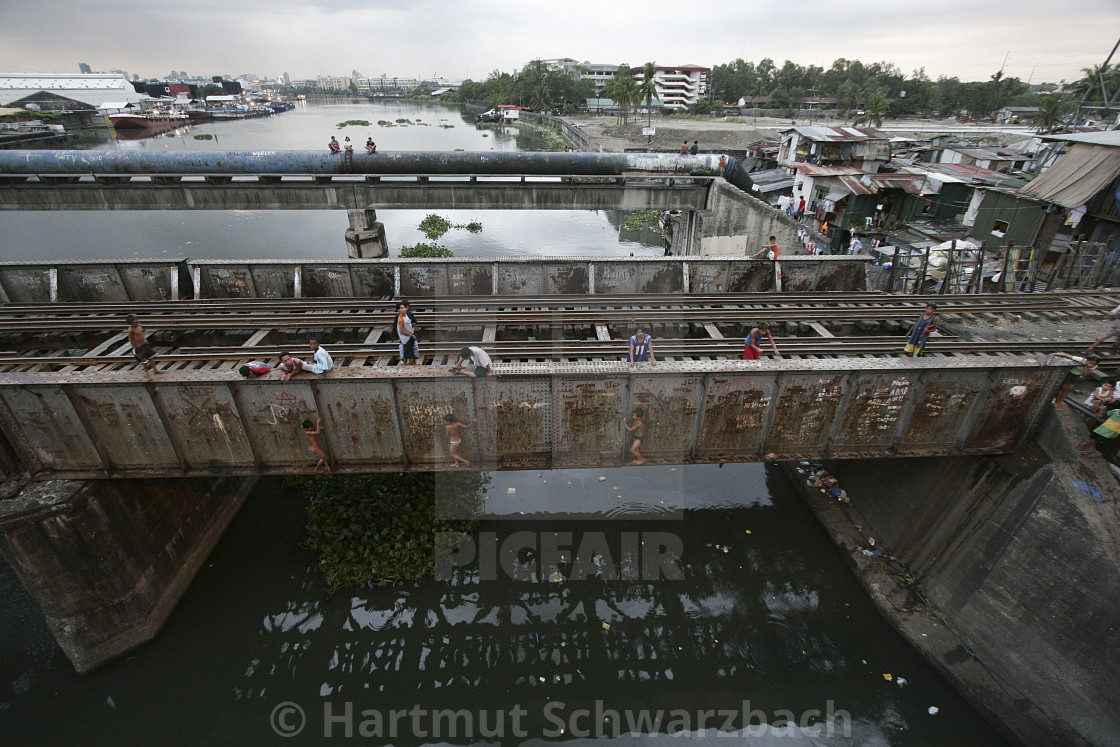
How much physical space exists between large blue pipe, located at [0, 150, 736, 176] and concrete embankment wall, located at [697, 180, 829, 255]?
57.9 inches

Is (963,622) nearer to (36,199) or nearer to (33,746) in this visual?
(33,746)

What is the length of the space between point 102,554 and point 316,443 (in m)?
4.26

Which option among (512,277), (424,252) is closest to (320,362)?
Answer: (512,277)

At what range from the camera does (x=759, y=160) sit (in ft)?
137

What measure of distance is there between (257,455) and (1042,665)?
13.1 m

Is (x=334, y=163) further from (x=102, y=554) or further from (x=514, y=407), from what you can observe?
(x=514, y=407)

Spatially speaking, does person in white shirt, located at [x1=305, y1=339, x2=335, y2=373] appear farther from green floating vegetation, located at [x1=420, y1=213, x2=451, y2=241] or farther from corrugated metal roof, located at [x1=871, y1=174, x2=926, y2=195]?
corrugated metal roof, located at [x1=871, y1=174, x2=926, y2=195]

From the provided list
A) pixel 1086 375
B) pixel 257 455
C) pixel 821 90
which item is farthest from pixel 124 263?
pixel 821 90

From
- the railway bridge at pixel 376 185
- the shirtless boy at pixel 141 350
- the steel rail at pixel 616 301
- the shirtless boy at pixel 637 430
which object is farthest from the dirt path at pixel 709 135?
the shirtless boy at pixel 141 350

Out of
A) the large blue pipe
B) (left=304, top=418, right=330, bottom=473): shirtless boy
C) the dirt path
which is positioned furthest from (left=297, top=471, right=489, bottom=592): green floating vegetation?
the dirt path

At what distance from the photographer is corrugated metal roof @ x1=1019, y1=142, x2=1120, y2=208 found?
16.6 metres

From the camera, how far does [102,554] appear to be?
28.1 feet

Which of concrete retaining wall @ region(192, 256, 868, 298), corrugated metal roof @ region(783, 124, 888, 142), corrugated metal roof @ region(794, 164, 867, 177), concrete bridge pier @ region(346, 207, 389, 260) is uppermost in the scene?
corrugated metal roof @ region(783, 124, 888, 142)

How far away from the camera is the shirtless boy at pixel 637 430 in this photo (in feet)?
28.0
